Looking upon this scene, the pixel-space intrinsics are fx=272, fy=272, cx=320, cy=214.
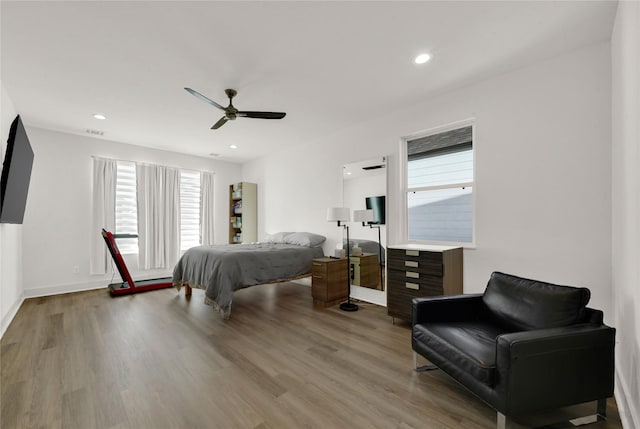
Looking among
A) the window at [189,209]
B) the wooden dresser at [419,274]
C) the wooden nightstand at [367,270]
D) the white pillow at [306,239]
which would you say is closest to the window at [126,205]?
the window at [189,209]

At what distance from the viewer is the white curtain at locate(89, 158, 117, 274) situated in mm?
4953

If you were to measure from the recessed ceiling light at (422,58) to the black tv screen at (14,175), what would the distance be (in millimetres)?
3802

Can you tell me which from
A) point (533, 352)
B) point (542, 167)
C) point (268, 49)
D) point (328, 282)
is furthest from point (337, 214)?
point (533, 352)

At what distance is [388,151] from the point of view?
13.0 feet

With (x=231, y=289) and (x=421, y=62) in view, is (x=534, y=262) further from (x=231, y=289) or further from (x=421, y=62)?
(x=231, y=289)

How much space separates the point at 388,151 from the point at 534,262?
2.19m

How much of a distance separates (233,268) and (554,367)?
320 centimetres

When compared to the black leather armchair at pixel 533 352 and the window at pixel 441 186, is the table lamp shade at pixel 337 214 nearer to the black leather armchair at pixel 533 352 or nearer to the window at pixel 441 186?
the window at pixel 441 186

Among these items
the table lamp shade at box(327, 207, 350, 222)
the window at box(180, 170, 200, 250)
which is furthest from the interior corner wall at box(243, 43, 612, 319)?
the window at box(180, 170, 200, 250)

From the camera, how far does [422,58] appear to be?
2.60m

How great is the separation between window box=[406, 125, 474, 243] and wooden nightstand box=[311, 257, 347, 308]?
1.13 m

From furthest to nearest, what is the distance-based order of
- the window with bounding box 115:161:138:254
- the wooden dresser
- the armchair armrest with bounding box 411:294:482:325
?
the window with bounding box 115:161:138:254
the wooden dresser
the armchair armrest with bounding box 411:294:482:325

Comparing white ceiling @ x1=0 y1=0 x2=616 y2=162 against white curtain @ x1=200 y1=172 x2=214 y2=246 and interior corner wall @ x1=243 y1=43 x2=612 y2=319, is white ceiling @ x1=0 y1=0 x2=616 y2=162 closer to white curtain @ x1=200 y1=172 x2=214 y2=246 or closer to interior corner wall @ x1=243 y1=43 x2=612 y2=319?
interior corner wall @ x1=243 y1=43 x2=612 y2=319

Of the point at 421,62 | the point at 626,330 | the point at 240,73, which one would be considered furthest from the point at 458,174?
the point at 240,73
